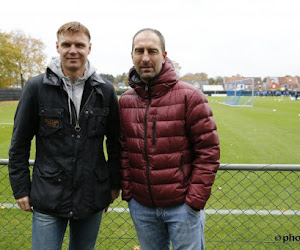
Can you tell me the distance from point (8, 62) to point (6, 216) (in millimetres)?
44603

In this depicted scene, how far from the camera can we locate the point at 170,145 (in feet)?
7.05

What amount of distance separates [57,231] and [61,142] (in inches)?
25.2

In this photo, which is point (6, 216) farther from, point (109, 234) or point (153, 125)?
point (153, 125)

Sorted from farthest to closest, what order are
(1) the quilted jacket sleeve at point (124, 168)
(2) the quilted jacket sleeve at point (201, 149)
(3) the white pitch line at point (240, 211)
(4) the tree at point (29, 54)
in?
(4) the tree at point (29, 54), (3) the white pitch line at point (240, 211), (1) the quilted jacket sleeve at point (124, 168), (2) the quilted jacket sleeve at point (201, 149)

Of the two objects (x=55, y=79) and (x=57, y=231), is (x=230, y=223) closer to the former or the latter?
(x=57, y=231)

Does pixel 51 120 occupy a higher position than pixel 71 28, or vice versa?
pixel 71 28

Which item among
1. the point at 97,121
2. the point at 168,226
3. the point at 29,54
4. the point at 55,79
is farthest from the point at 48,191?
the point at 29,54

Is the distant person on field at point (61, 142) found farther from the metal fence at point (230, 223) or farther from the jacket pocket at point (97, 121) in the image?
the metal fence at point (230, 223)

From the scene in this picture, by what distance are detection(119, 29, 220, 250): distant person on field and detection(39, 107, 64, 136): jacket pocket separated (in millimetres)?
513

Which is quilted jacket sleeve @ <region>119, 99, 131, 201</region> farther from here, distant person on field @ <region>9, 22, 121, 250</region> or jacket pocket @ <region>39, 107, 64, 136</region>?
jacket pocket @ <region>39, 107, 64, 136</region>

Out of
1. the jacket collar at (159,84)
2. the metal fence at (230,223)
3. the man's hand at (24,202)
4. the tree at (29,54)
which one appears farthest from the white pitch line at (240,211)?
the tree at (29,54)

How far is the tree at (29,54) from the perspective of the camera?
49062mm

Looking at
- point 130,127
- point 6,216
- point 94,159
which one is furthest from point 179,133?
point 6,216

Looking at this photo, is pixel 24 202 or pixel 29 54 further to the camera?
pixel 29 54
